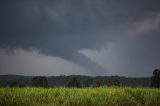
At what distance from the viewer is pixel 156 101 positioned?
59.7 feet

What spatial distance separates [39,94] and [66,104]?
4.70 ft

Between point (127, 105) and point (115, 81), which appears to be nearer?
point (127, 105)

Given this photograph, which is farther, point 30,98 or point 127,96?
point 127,96

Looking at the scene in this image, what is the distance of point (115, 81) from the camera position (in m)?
25.9

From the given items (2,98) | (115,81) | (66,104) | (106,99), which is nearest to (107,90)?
(106,99)

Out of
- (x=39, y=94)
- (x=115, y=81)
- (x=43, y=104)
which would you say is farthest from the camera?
(x=115, y=81)

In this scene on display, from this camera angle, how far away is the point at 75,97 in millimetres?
17250

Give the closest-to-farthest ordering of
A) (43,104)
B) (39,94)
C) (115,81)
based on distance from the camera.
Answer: (43,104)
(39,94)
(115,81)

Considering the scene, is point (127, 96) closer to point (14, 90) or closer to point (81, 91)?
point (81, 91)

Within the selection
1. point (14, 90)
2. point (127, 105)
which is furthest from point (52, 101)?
point (127, 105)

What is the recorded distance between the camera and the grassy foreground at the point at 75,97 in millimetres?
16672

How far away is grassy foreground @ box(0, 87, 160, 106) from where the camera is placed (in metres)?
16.7

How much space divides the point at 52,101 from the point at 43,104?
722 mm

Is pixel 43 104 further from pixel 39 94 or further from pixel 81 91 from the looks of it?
pixel 81 91
